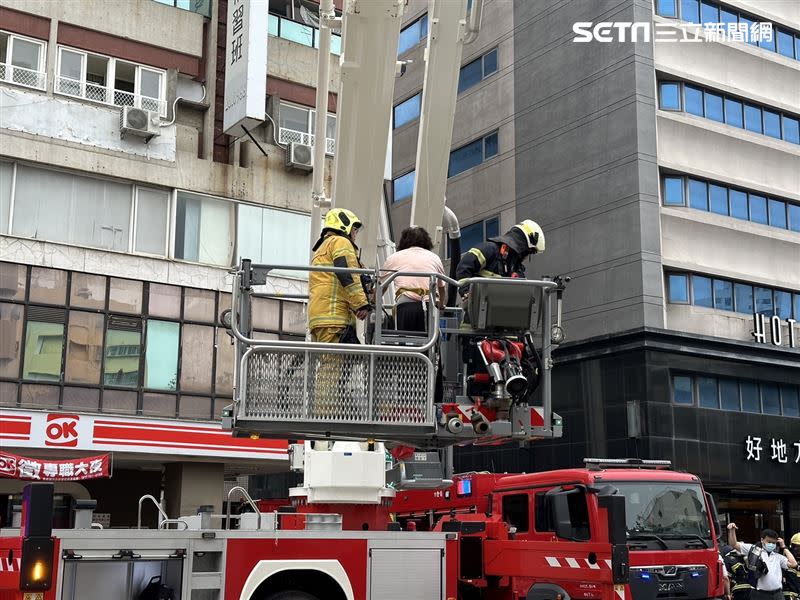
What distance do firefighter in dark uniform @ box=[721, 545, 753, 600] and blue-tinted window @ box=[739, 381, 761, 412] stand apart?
17.9 meters

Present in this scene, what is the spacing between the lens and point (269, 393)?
8.09 meters

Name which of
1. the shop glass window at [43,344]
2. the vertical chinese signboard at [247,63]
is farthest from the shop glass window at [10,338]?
the vertical chinese signboard at [247,63]

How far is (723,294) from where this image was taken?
32688 millimetres

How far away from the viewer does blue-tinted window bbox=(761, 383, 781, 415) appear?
32.8 metres

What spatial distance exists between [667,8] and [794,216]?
8.54 m

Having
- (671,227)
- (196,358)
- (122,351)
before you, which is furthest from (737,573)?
(671,227)

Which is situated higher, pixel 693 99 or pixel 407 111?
pixel 407 111

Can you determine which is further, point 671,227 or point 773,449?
point 773,449

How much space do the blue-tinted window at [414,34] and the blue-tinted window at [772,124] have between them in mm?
13282

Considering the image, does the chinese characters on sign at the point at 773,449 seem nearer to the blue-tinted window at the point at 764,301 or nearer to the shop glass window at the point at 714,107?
the blue-tinted window at the point at 764,301

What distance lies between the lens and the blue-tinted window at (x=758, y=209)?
3381 cm

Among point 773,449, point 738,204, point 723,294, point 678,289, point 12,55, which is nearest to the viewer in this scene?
point 12,55

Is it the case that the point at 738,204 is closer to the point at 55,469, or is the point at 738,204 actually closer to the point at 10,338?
the point at 10,338

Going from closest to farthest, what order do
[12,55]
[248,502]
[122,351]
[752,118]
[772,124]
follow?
1. [248,502]
2. [12,55]
3. [122,351]
4. [752,118]
5. [772,124]
